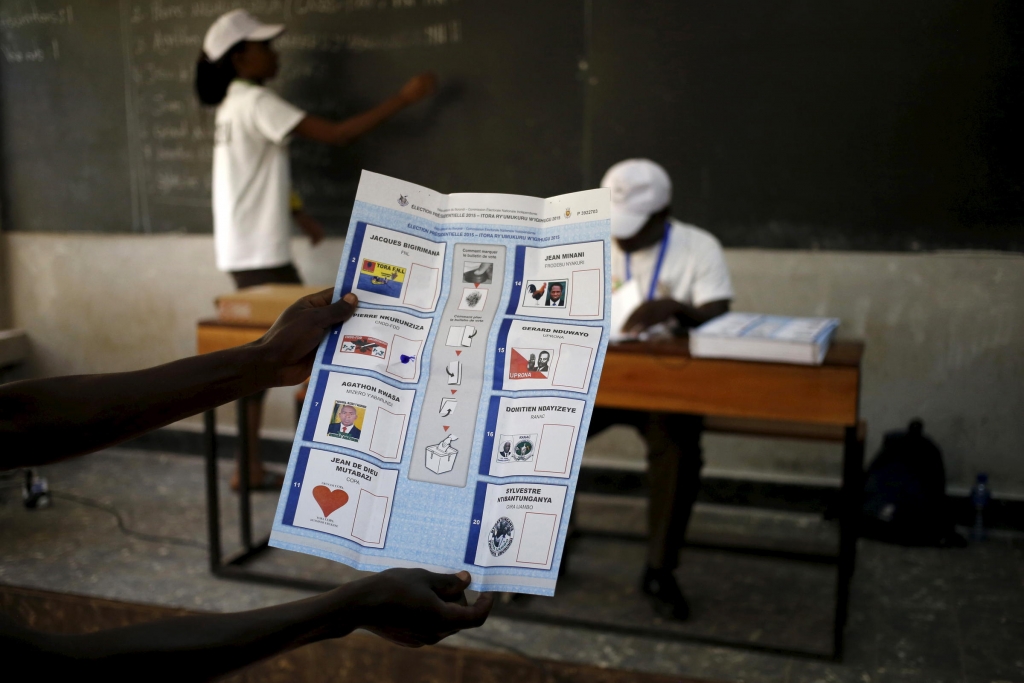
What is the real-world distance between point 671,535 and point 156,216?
2.83 m

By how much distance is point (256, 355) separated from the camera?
973 mm

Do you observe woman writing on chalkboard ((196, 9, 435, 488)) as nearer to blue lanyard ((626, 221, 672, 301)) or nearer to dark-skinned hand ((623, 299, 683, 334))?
blue lanyard ((626, 221, 672, 301))

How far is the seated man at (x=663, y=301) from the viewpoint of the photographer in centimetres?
245

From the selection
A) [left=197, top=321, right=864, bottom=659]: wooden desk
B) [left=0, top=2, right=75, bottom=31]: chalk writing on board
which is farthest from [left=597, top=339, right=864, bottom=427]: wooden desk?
[left=0, top=2, right=75, bottom=31]: chalk writing on board

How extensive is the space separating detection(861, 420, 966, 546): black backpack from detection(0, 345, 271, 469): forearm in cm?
261

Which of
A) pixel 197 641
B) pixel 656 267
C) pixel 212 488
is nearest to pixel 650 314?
pixel 656 267

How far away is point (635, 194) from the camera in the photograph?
8.60 feet

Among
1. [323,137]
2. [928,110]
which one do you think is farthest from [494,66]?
[928,110]

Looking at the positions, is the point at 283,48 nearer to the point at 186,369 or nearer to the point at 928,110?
the point at 928,110

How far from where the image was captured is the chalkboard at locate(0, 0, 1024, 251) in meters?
3.00

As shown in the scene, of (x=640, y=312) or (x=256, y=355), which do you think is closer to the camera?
(x=256, y=355)

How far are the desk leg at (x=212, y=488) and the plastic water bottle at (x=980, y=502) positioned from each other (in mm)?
2536

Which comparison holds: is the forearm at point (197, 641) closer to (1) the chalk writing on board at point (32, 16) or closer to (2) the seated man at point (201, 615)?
(2) the seated man at point (201, 615)

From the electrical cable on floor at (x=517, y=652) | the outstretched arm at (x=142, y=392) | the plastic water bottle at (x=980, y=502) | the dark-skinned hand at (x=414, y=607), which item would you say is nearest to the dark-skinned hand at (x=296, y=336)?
the outstretched arm at (x=142, y=392)
